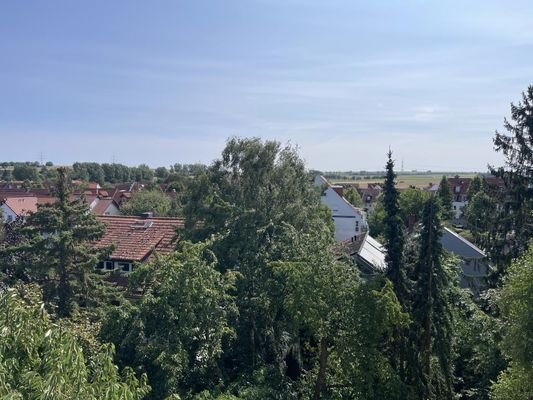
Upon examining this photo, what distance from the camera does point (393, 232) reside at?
1428 centimetres

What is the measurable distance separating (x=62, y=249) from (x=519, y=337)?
16.1 m

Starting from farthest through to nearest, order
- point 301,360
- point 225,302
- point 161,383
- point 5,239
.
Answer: point 5,239 < point 301,360 < point 225,302 < point 161,383

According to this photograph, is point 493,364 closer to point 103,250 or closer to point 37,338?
point 37,338

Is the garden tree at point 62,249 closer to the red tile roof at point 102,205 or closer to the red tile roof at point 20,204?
the red tile roof at point 20,204

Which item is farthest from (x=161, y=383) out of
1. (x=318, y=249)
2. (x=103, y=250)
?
(x=103, y=250)

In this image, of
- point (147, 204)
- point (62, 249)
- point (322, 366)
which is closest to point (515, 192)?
point (322, 366)

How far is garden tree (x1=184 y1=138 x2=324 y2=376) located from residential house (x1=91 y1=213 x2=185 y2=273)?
141 inches

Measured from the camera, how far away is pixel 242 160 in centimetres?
2269

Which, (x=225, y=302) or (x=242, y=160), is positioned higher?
(x=242, y=160)

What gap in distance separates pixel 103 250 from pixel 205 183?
530 centimetres

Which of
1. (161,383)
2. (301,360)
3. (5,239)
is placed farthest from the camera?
(5,239)

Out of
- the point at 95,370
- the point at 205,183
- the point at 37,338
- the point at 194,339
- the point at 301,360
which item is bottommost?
the point at 301,360

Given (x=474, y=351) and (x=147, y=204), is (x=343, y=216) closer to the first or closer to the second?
(x=147, y=204)

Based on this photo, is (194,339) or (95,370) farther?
(194,339)
